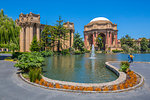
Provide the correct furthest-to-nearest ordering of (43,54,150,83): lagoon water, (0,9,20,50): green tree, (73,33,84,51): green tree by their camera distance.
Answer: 1. (73,33,84,51): green tree
2. (0,9,20,50): green tree
3. (43,54,150,83): lagoon water

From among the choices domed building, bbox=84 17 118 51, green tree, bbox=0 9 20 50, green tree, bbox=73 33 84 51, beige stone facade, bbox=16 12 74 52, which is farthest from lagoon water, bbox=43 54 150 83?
domed building, bbox=84 17 118 51

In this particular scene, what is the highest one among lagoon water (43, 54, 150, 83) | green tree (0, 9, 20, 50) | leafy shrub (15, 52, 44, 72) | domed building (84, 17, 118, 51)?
domed building (84, 17, 118, 51)

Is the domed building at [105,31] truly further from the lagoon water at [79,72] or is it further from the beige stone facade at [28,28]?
the lagoon water at [79,72]

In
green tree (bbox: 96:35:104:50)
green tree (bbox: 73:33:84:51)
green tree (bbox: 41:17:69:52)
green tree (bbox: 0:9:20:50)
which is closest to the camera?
green tree (bbox: 0:9:20:50)

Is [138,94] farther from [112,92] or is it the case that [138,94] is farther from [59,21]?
[59,21]

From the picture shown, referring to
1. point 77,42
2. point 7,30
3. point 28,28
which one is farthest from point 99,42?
point 7,30

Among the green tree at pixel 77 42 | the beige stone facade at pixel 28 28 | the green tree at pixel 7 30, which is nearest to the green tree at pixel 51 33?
the beige stone facade at pixel 28 28

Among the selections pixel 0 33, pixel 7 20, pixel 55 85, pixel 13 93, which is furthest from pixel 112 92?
pixel 7 20

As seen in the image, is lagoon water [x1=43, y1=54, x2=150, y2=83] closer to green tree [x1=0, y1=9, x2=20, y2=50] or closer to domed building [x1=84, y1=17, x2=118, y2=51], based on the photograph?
green tree [x1=0, y1=9, x2=20, y2=50]

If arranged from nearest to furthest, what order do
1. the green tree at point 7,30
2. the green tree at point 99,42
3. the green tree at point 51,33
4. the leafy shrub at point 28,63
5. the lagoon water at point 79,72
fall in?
1. the lagoon water at point 79,72
2. the leafy shrub at point 28,63
3. the green tree at point 7,30
4. the green tree at point 51,33
5. the green tree at point 99,42

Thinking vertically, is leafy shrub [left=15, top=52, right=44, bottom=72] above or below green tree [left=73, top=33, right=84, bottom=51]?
below

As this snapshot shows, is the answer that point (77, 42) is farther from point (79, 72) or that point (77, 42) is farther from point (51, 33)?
point (79, 72)

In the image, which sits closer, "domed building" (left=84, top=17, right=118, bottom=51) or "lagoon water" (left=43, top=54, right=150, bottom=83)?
"lagoon water" (left=43, top=54, right=150, bottom=83)

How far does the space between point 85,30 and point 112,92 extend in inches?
3173
